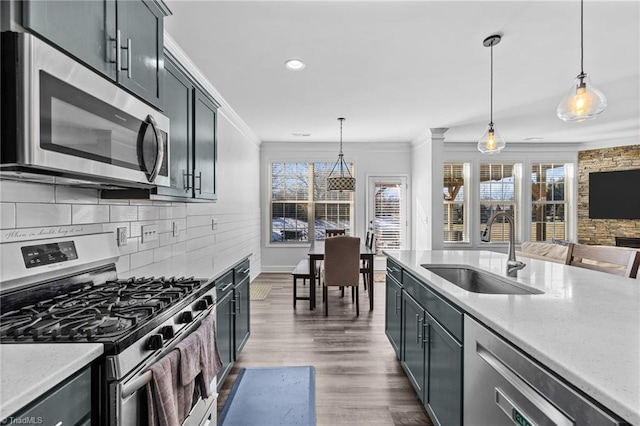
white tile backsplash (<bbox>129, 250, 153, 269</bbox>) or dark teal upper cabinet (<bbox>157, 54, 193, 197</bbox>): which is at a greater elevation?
dark teal upper cabinet (<bbox>157, 54, 193, 197</bbox>)

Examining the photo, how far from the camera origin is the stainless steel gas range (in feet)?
3.07

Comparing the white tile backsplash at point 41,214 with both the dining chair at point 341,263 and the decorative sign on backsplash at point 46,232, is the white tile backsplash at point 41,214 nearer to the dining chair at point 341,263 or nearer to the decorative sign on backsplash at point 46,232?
the decorative sign on backsplash at point 46,232

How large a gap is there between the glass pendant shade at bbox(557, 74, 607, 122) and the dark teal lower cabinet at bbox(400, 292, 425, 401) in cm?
157

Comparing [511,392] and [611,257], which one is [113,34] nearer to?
[511,392]

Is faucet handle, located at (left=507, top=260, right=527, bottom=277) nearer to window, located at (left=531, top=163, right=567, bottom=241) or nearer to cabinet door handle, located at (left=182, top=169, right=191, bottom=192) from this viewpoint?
cabinet door handle, located at (left=182, top=169, right=191, bottom=192)

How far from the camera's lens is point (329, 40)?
2.46 m

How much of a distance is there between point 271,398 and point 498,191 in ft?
20.5

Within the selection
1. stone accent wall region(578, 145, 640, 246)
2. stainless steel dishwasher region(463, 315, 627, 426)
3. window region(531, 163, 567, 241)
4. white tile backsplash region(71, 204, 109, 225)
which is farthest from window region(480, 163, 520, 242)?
white tile backsplash region(71, 204, 109, 225)

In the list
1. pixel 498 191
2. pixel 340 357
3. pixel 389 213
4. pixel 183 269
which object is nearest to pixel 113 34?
pixel 183 269

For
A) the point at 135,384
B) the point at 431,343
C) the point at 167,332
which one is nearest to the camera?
the point at 135,384

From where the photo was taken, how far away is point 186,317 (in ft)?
4.64

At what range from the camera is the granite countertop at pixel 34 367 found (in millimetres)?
676

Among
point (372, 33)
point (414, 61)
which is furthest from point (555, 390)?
point (414, 61)

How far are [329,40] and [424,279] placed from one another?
1.90 m
